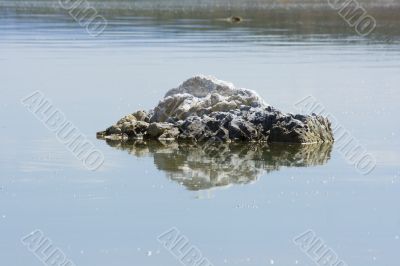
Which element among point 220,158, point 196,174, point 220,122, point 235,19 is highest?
point 235,19

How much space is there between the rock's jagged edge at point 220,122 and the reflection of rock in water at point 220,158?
0.87ft

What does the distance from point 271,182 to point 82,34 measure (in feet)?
113

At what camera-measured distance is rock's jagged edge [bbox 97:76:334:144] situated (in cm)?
2061

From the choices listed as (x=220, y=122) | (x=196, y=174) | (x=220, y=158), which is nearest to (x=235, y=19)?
(x=220, y=122)

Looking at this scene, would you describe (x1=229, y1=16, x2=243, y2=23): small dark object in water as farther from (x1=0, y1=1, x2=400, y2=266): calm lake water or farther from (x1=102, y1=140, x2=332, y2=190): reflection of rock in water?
(x1=102, y1=140, x2=332, y2=190): reflection of rock in water

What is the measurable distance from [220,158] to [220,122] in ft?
6.12

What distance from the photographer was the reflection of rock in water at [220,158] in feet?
56.9

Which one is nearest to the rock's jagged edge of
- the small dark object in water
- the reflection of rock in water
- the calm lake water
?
the reflection of rock in water

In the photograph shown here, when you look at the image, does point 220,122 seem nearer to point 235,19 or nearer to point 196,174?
point 196,174

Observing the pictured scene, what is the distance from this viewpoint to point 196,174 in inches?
691

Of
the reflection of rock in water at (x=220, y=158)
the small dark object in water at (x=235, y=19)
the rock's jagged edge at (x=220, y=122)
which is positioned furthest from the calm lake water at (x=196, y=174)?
the small dark object in water at (x=235, y=19)

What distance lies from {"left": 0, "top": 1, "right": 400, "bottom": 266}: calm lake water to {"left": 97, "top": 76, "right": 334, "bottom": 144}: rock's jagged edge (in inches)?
18.4

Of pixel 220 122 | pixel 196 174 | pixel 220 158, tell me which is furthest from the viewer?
pixel 220 122

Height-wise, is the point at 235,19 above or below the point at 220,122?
above
